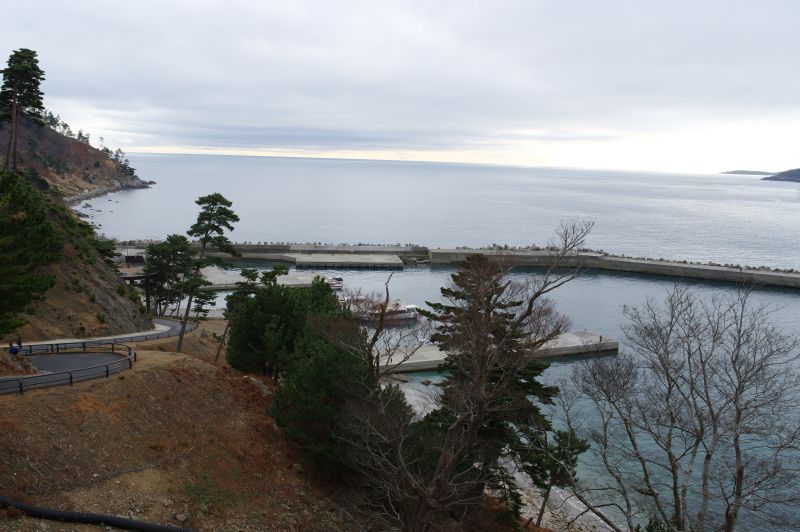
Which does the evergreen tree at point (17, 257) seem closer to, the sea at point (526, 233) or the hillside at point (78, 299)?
the hillside at point (78, 299)

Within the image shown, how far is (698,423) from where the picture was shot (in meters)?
18.8

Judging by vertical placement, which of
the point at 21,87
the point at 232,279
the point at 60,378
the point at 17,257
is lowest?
the point at 232,279

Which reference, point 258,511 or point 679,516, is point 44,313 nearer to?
point 258,511

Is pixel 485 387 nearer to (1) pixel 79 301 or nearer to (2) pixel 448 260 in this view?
(1) pixel 79 301

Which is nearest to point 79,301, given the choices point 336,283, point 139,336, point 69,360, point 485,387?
point 139,336

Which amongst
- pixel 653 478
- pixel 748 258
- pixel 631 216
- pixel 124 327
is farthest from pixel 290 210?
pixel 653 478

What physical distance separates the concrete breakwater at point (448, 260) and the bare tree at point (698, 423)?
2154 inches

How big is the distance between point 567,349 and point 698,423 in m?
29.6

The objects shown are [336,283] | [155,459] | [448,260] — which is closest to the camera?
[155,459]

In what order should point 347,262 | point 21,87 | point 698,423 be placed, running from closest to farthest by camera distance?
1. point 698,423
2. point 21,87
3. point 347,262

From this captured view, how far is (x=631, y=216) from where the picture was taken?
17738cm

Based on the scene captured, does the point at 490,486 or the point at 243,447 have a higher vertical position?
the point at 243,447

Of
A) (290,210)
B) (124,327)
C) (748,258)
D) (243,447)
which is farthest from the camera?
(290,210)

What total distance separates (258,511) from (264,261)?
82638 mm
